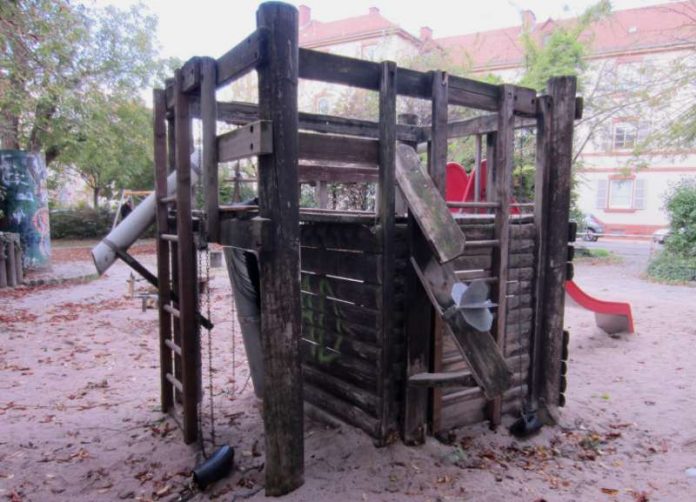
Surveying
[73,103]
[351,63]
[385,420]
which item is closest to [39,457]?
[385,420]

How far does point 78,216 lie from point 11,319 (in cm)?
1671

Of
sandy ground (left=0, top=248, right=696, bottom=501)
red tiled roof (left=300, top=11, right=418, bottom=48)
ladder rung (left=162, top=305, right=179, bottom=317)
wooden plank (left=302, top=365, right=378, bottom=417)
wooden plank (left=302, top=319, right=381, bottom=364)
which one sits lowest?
sandy ground (left=0, top=248, right=696, bottom=501)

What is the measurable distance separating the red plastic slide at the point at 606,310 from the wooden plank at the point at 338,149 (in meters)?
4.54

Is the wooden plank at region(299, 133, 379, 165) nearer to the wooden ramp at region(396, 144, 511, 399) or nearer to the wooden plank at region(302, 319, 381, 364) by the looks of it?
the wooden ramp at region(396, 144, 511, 399)

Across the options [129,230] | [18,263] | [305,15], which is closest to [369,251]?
[129,230]

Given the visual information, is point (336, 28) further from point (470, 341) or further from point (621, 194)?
point (470, 341)

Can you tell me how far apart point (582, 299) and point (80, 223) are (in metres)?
22.3

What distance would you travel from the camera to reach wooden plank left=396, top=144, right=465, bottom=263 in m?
2.90

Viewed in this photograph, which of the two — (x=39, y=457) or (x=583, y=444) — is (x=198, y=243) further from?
(x=583, y=444)

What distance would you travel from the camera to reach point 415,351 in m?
3.53

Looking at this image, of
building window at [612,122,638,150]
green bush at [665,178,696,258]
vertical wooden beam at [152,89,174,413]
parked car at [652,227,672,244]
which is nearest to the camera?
vertical wooden beam at [152,89,174,413]

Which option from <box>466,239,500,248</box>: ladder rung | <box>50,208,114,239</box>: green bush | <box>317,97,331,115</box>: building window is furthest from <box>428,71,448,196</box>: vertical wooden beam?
<box>50,208,114,239</box>: green bush

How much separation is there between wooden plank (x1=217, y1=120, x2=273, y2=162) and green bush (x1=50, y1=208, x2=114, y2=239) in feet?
73.8

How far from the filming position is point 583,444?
13.4 feet
